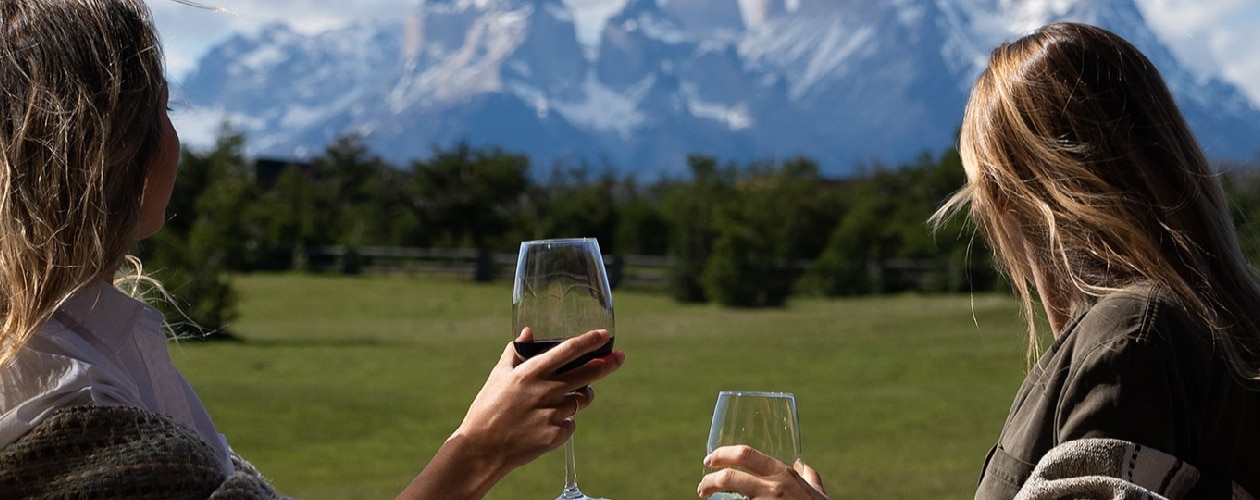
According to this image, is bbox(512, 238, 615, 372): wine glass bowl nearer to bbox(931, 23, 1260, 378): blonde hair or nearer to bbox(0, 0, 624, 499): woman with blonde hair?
bbox(0, 0, 624, 499): woman with blonde hair

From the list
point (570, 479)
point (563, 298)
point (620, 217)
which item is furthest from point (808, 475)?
point (620, 217)

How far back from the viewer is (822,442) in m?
15.6

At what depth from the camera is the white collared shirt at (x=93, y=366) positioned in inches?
55.8

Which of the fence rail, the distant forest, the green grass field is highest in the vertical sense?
the distant forest

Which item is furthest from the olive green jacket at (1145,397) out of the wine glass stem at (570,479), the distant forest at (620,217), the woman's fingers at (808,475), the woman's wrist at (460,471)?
the distant forest at (620,217)

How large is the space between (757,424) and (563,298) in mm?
338

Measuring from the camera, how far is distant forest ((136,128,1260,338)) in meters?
39.4

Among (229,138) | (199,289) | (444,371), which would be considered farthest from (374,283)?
(444,371)

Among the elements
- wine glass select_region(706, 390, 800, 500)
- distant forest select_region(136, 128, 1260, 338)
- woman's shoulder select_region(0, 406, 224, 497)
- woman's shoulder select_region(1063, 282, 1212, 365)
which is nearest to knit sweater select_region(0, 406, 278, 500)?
woman's shoulder select_region(0, 406, 224, 497)

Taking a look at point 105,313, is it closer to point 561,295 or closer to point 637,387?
point 561,295

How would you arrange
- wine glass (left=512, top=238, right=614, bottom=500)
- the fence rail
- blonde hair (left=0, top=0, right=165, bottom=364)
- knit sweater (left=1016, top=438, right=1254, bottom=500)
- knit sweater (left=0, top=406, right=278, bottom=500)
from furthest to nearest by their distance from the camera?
the fence rail < wine glass (left=512, top=238, right=614, bottom=500) < knit sweater (left=1016, top=438, right=1254, bottom=500) < blonde hair (left=0, top=0, right=165, bottom=364) < knit sweater (left=0, top=406, right=278, bottom=500)

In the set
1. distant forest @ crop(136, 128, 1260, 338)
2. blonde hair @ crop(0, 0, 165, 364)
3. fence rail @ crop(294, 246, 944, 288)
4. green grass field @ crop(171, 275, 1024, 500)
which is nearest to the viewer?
blonde hair @ crop(0, 0, 165, 364)

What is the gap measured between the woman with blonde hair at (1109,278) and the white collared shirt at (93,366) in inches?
30.0

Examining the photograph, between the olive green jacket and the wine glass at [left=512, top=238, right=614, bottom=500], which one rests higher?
the wine glass at [left=512, top=238, right=614, bottom=500]
